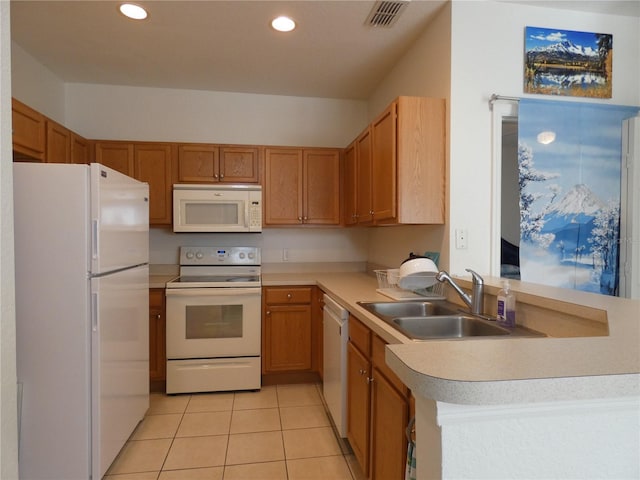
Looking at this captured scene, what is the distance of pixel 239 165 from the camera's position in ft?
10.3

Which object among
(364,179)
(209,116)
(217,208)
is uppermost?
(209,116)

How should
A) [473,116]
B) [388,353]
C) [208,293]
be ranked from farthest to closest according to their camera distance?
[208,293] → [473,116] → [388,353]

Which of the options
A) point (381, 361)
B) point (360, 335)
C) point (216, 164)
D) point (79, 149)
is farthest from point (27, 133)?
point (381, 361)

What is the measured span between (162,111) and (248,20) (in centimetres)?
149

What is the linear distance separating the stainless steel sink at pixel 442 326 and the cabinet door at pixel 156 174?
Result: 2.29 meters

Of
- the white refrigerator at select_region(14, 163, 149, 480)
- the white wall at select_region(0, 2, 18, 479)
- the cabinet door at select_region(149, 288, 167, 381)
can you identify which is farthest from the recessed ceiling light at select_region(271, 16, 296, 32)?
the cabinet door at select_region(149, 288, 167, 381)

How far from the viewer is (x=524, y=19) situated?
6.68 ft

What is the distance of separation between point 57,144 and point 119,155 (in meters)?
0.49

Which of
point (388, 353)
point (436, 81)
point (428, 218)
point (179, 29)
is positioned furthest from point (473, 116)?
point (179, 29)

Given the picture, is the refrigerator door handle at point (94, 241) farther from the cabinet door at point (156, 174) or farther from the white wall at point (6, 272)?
the cabinet door at point (156, 174)

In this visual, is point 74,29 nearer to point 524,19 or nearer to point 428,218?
point 428,218

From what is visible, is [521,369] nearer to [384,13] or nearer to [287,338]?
[384,13]

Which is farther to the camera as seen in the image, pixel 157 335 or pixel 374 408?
pixel 157 335

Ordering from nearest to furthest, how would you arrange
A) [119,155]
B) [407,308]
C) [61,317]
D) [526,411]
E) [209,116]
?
[526,411] < [61,317] < [407,308] < [119,155] < [209,116]
